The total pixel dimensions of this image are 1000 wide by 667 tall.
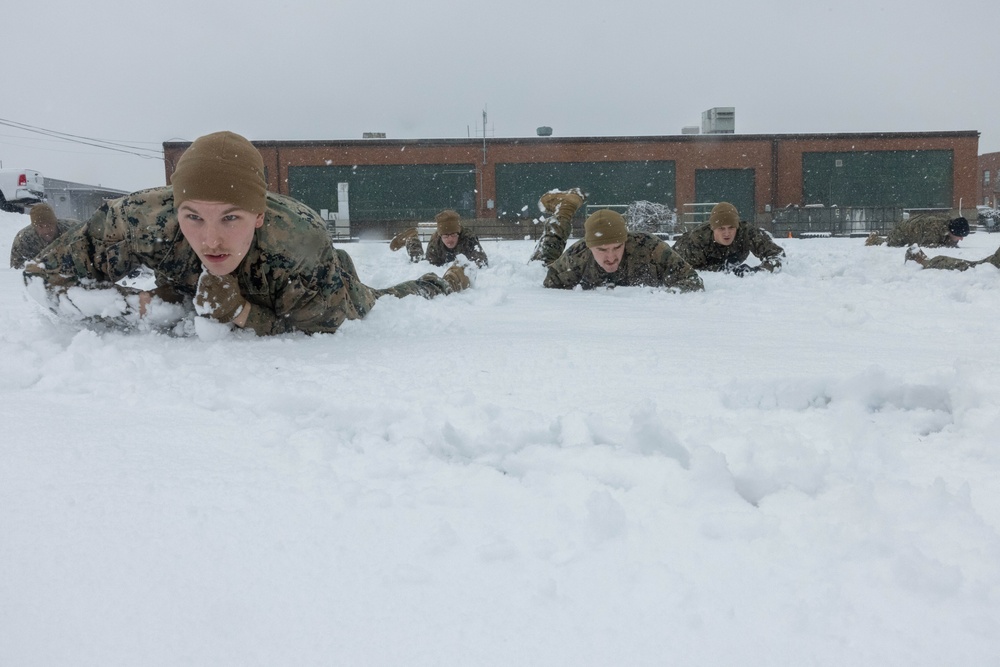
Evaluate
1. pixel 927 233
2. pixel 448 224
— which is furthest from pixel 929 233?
pixel 448 224

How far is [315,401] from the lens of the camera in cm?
183

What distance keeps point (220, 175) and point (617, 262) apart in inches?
Result: 137

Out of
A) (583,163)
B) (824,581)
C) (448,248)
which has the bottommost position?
(824,581)

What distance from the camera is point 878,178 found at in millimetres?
23016

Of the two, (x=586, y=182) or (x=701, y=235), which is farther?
(x=586, y=182)

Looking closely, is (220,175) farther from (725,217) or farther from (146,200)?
(725,217)

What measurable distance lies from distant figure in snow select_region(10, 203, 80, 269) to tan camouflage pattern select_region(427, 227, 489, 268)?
3832 mm

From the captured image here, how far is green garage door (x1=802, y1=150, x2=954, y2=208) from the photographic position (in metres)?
23.0

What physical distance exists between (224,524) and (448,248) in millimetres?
7089

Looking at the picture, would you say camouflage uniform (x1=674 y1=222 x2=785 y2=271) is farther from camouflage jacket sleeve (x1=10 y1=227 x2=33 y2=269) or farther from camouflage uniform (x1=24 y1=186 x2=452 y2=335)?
camouflage jacket sleeve (x1=10 y1=227 x2=33 y2=269)

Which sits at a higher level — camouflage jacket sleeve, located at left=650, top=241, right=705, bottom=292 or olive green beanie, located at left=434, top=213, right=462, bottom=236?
olive green beanie, located at left=434, top=213, right=462, bottom=236

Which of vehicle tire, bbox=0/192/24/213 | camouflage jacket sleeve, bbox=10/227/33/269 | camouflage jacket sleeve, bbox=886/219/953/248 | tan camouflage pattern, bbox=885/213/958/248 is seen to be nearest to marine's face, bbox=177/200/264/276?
camouflage jacket sleeve, bbox=10/227/33/269

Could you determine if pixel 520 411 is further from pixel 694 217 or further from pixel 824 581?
pixel 694 217

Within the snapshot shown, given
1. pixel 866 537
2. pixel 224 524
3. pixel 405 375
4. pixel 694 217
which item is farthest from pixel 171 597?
pixel 694 217
